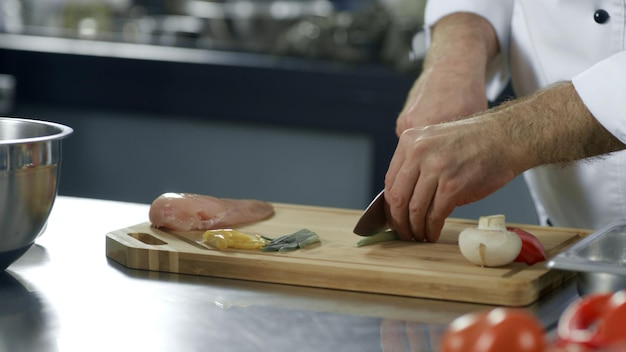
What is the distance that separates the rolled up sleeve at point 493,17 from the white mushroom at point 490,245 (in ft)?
2.03

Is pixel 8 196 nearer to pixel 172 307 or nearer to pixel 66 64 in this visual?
pixel 172 307

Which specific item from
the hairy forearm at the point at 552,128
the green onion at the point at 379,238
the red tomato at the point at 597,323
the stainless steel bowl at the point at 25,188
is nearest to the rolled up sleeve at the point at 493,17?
the hairy forearm at the point at 552,128

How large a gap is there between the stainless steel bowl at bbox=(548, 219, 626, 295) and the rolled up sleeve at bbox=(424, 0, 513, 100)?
651mm

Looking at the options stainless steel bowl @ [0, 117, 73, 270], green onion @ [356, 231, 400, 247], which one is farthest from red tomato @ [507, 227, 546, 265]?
stainless steel bowl @ [0, 117, 73, 270]

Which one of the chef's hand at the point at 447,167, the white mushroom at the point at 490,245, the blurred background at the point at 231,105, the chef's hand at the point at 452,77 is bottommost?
the blurred background at the point at 231,105

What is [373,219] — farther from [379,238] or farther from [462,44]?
[462,44]

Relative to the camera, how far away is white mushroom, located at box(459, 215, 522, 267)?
1.07m

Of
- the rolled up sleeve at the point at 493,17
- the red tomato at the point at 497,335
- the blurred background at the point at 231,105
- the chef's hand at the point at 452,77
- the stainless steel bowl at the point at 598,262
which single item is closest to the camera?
the red tomato at the point at 497,335

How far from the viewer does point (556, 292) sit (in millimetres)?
1061

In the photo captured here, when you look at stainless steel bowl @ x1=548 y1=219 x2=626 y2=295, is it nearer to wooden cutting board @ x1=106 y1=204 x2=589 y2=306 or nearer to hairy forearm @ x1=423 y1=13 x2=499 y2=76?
wooden cutting board @ x1=106 y1=204 x2=589 y2=306

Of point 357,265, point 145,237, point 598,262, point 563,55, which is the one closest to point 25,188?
point 145,237

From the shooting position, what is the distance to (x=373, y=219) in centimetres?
121

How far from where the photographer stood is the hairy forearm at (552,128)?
3.80 feet

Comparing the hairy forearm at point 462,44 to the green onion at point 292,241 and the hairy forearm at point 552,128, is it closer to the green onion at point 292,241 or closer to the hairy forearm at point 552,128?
the hairy forearm at point 552,128
